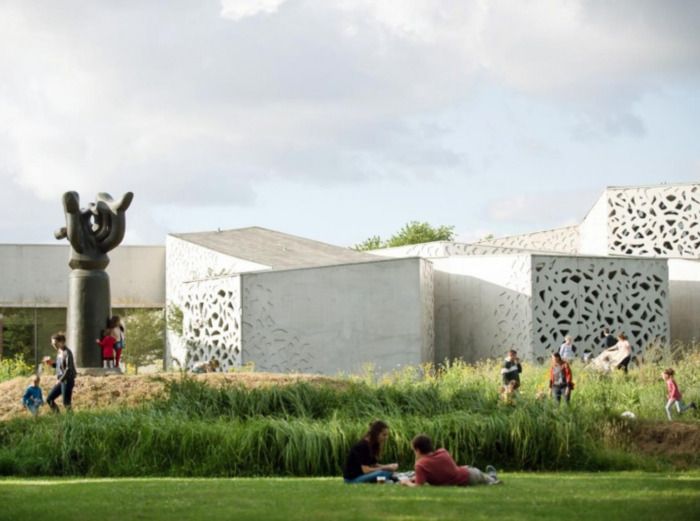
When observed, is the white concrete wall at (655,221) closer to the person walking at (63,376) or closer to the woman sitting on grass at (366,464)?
the person walking at (63,376)

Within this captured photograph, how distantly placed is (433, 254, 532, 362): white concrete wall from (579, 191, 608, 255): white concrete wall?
7546 mm

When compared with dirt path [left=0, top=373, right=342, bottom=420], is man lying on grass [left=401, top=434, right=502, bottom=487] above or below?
below

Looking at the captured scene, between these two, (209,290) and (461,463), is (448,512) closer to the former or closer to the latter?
(461,463)

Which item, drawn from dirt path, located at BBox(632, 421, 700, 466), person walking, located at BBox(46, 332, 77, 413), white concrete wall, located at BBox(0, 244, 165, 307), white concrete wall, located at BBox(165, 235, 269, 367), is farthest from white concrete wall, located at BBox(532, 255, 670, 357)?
person walking, located at BBox(46, 332, 77, 413)

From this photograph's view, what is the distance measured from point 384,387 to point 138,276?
27484 mm

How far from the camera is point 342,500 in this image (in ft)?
35.3

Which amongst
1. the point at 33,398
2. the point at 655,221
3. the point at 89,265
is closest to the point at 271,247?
the point at 655,221

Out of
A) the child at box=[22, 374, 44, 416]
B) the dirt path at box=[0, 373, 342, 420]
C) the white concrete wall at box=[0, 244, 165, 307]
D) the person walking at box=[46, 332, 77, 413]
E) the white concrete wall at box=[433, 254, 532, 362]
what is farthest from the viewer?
the white concrete wall at box=[0, 244, 165, 307]

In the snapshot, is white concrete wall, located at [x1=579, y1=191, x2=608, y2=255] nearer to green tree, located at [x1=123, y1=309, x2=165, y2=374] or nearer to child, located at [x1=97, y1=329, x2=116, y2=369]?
green tree, located at [x1=123, y1=309, x2=165, y2=374]

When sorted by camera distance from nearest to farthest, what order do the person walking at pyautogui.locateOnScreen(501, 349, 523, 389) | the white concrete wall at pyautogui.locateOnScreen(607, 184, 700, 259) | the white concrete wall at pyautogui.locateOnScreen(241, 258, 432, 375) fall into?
the person walking at pyautogui.locateOnScreen(501, 349, 523, 389) < the white concrete wall at pyautogui.locateOnScreen(241, 258, 432, 375) < the white concrete wall at pyautogui.locateOnScreen(607, 184, 700, 259)

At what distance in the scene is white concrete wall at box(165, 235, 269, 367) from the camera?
121ft

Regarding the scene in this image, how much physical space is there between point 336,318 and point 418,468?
68.3ft

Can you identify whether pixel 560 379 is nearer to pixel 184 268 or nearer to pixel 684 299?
pixel 684 299

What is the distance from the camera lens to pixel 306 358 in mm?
31938
